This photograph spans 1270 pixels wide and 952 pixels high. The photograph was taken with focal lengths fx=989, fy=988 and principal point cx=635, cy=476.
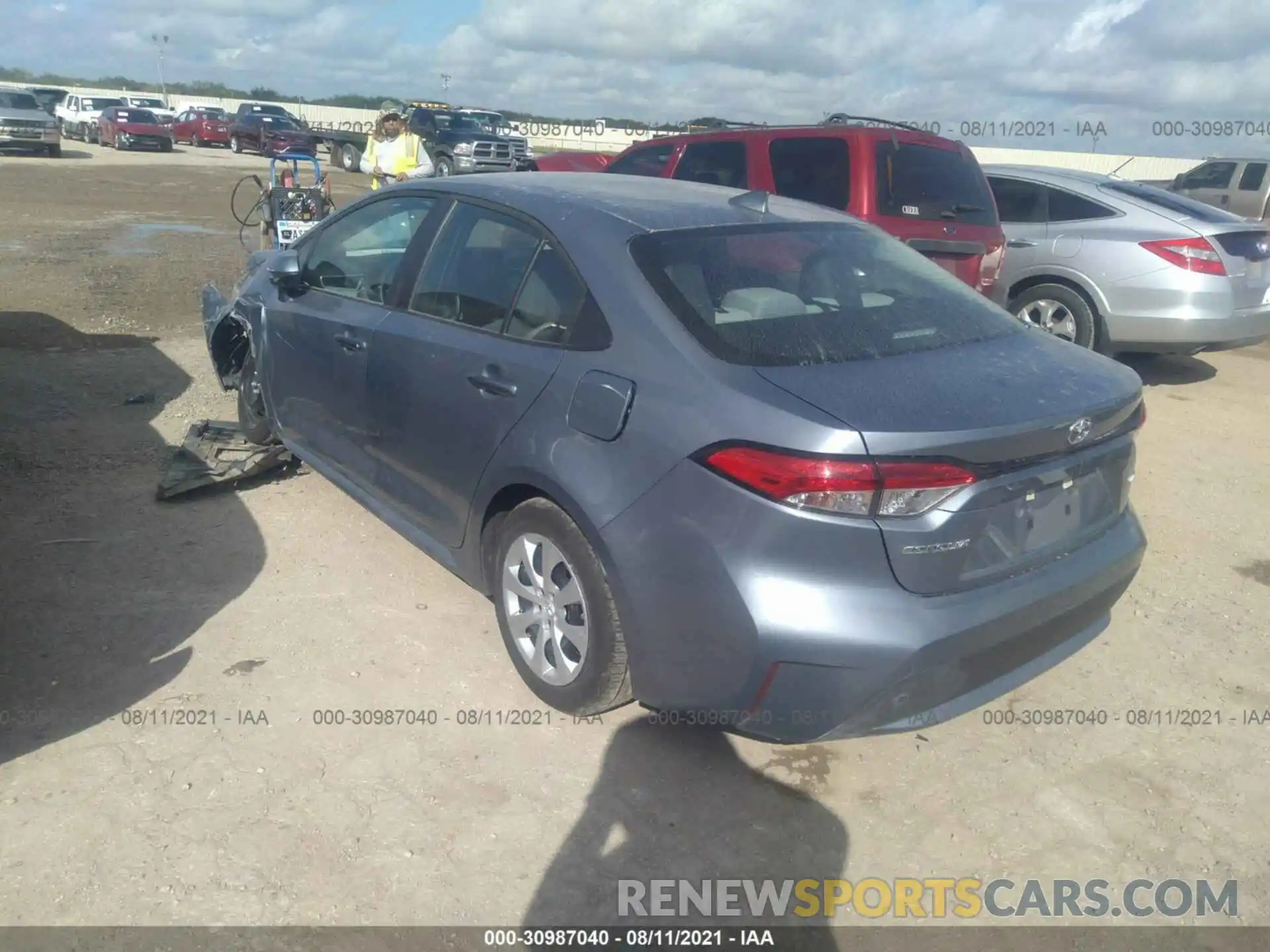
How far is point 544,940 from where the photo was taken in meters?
2.47

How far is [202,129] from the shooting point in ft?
121

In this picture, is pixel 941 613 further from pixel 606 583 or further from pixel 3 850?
pixel 3 850

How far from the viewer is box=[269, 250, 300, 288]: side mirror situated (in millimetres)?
4445

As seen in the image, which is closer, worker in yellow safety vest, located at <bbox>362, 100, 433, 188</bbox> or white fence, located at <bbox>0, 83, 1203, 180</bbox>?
worker in yellow safety vest, located at <bbox>362, 100, 433, 188</bbox>

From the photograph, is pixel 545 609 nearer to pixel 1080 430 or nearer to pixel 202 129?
pixel 1080 430

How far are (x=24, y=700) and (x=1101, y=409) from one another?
350cm

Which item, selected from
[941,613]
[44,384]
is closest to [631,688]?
[941,613]

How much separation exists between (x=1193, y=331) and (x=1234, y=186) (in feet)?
36.3

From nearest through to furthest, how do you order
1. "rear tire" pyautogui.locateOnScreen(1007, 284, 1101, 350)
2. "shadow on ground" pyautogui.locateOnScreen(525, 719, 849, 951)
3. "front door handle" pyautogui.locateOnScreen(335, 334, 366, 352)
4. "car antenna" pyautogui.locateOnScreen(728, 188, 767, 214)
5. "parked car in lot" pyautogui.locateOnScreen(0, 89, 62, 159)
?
1. "shadow on ground" pyautogui.locateOnScreen(525, 719, 849, 951)
2. "car antenna" pyautogui.locateOnScreen(728, 188, 767, 214)
3. "front door handle" pyautogui.locateOnScreen(335, 334, 366, 352)
4. "rear tire" pyautogui.locateOnScreen(1007, 284, 1101, 350)
5. "parked car in lot" pyautogui.locateOnScreen(0, 89, 62, 159)

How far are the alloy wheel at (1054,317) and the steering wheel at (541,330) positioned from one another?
5.71 meters

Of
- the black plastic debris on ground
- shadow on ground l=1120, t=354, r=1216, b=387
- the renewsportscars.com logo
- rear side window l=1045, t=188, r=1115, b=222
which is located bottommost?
the renewsportscars.com logo

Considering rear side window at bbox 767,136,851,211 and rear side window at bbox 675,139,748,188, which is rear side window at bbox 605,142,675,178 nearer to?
rear side window at bbox 675,139,748,188

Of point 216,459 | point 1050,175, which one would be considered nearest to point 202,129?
point 1050,175

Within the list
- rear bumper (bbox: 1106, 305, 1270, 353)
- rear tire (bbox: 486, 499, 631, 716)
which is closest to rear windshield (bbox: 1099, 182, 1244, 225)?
rear bumper (bbox: 1106, 305, 1270, 353)
